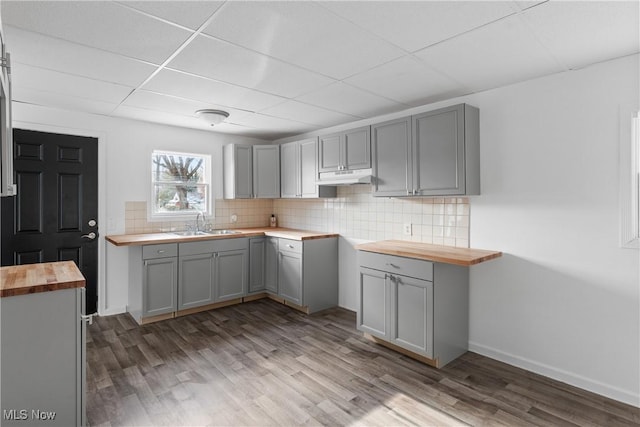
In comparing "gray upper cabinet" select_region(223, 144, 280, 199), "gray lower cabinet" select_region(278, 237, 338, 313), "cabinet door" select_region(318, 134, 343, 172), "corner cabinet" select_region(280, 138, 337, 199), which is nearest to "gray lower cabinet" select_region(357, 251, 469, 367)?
"gray lower cabinet" select_region(278, 237, 338, 313)

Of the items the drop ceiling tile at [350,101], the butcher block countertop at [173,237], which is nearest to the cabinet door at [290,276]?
the butcher block countertop at [173,237]

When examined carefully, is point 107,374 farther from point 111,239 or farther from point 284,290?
point 284,290

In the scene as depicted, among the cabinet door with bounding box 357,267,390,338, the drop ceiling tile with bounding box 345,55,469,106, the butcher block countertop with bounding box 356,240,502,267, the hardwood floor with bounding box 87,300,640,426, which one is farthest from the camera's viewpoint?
the cabinet door with bounding box 357,267,390,338

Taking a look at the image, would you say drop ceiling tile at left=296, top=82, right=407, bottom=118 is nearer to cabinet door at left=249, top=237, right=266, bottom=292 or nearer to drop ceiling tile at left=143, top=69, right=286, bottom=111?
drop ceiling tile at left=143, top=69, right=286, bottom=111

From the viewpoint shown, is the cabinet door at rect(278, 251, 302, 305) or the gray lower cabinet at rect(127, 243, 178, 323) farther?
the cabinet door at rect(278, 251, 302, 305)

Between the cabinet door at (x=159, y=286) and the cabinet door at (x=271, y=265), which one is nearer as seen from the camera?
the cabinet door at (x=159, y=286)

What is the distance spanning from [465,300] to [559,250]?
0.83m

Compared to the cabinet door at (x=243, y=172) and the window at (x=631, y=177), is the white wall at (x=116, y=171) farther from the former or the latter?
the window at (x=631, y=177)

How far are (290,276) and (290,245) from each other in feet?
1.19

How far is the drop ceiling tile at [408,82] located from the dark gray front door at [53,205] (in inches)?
117

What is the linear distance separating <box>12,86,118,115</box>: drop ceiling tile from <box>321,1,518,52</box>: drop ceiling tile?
2.70 meters

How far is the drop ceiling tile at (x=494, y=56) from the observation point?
77.0 inches

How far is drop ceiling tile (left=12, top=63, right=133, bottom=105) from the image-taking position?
2537 millimetres

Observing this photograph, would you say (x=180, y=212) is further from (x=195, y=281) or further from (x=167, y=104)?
(x=167, y=104)
